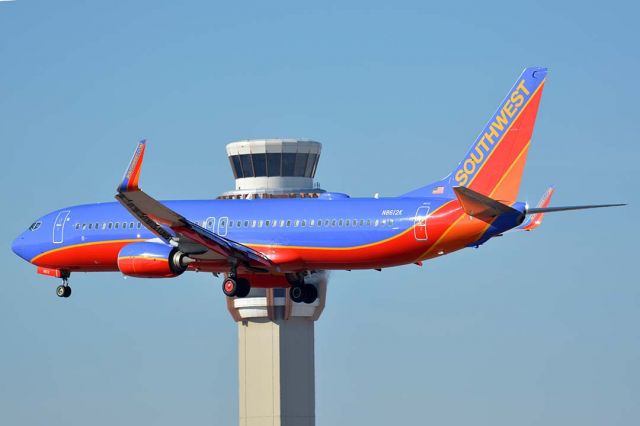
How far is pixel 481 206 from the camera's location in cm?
8894

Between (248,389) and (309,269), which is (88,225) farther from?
(248,389)

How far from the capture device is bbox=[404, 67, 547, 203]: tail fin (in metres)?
93.3

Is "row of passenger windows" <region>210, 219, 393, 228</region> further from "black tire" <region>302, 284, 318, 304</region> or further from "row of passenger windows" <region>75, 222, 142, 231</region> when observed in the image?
"black tire" <region>302, 284, 318, 304</region>

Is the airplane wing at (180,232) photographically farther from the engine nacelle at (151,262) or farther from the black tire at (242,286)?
the black tire at (242,286)

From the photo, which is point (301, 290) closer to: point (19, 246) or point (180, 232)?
point (180, 232)

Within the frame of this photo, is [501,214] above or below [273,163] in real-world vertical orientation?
below

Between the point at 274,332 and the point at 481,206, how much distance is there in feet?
217

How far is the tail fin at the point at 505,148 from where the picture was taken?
93.3 metres

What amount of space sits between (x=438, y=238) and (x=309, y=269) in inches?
334

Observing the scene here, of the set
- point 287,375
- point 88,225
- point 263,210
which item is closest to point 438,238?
point 263,210

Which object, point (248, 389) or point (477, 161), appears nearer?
point (477, 161)

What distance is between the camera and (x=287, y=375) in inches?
6029

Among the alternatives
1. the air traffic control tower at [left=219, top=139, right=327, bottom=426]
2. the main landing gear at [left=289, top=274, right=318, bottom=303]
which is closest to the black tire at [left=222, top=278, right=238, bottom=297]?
the main landing gear at [left=289, top=274, right=318, bottom=303]

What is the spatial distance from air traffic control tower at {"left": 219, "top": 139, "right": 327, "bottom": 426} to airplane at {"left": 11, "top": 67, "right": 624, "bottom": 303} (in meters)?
52.4
